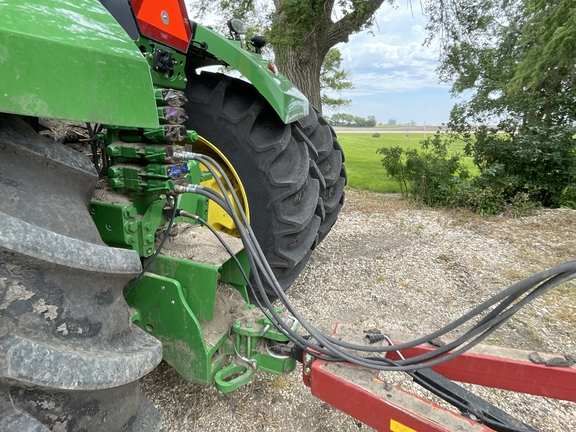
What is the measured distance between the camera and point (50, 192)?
858 millimetres

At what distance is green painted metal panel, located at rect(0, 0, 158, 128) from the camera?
2.21 ft

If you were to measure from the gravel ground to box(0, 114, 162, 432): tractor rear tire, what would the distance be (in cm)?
78

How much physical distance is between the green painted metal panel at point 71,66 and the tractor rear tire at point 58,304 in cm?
19

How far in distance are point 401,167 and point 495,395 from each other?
4894mm

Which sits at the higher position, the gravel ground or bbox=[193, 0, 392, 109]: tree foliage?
bbox=[193, 0, 392, 109]: tree foliage

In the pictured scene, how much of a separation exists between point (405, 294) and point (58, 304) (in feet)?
8.24

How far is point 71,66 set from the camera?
74 cm

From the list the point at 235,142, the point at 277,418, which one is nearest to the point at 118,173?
the point at 235,142

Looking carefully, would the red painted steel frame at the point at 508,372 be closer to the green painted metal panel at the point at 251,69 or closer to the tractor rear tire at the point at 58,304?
the tractor rear tire at the point at 58,304

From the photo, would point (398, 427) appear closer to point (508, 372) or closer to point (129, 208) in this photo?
point (508, 372)

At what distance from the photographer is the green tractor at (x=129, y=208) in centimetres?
72

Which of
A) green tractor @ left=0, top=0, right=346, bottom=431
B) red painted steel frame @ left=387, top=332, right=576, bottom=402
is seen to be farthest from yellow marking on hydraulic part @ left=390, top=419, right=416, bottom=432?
green tractor @ left=0, top=0, right=346, bottom=431

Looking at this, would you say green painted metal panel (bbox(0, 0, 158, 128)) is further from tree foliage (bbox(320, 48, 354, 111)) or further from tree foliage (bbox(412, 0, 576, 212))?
tree foliage (bbox(320, 48, 354, 111))

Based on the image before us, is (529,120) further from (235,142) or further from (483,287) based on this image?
(235,142)
